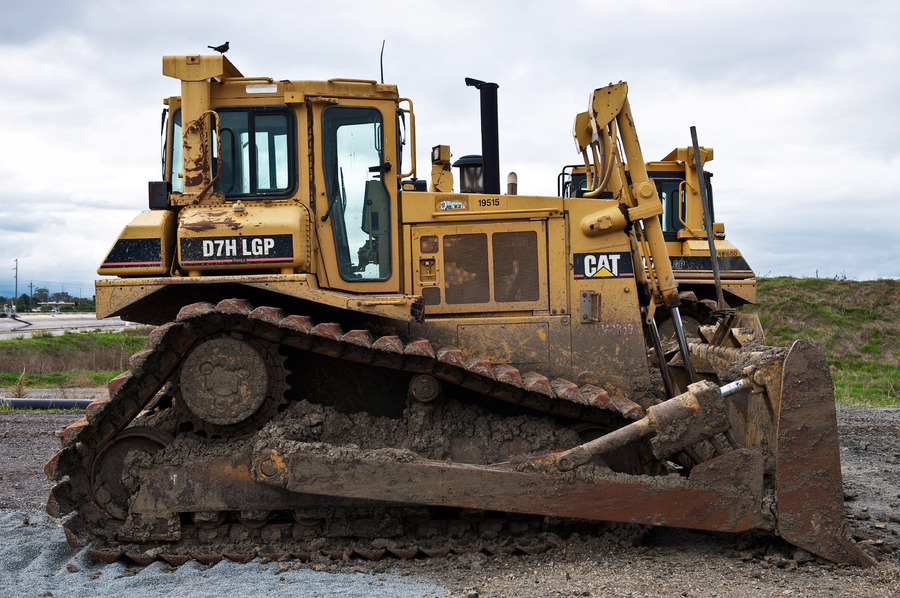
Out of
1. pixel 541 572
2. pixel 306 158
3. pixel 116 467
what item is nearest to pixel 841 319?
pixel 541 572

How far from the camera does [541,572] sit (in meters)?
4.64

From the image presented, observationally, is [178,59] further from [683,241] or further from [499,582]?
[683,241]

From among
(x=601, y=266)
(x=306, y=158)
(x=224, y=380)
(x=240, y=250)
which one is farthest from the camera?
(x=601, y=266)

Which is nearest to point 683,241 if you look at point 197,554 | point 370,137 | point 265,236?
point 370,137

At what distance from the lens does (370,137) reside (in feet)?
18.5

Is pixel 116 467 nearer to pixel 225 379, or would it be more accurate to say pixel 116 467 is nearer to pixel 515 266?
pixel 225 379

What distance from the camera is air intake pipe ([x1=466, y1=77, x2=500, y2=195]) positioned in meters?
6.24

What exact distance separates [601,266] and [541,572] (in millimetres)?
2432

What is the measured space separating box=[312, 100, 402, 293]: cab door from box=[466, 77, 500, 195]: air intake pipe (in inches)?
38.4

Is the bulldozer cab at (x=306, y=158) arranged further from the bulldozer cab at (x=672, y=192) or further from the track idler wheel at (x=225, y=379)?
the bulldozer cab at (x=672, y=192)

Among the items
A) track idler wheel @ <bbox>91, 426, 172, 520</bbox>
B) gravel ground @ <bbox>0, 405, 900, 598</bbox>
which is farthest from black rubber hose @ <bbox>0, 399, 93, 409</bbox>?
track idler wheel @ <bbox>91, 426, 172, 520</bbox>

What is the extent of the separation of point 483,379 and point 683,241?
7.95 metres

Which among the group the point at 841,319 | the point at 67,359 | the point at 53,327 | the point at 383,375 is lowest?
the point at 67,359

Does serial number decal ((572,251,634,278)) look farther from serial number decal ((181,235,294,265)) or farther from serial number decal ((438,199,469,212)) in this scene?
serial number decal ((181,235,294,265))
